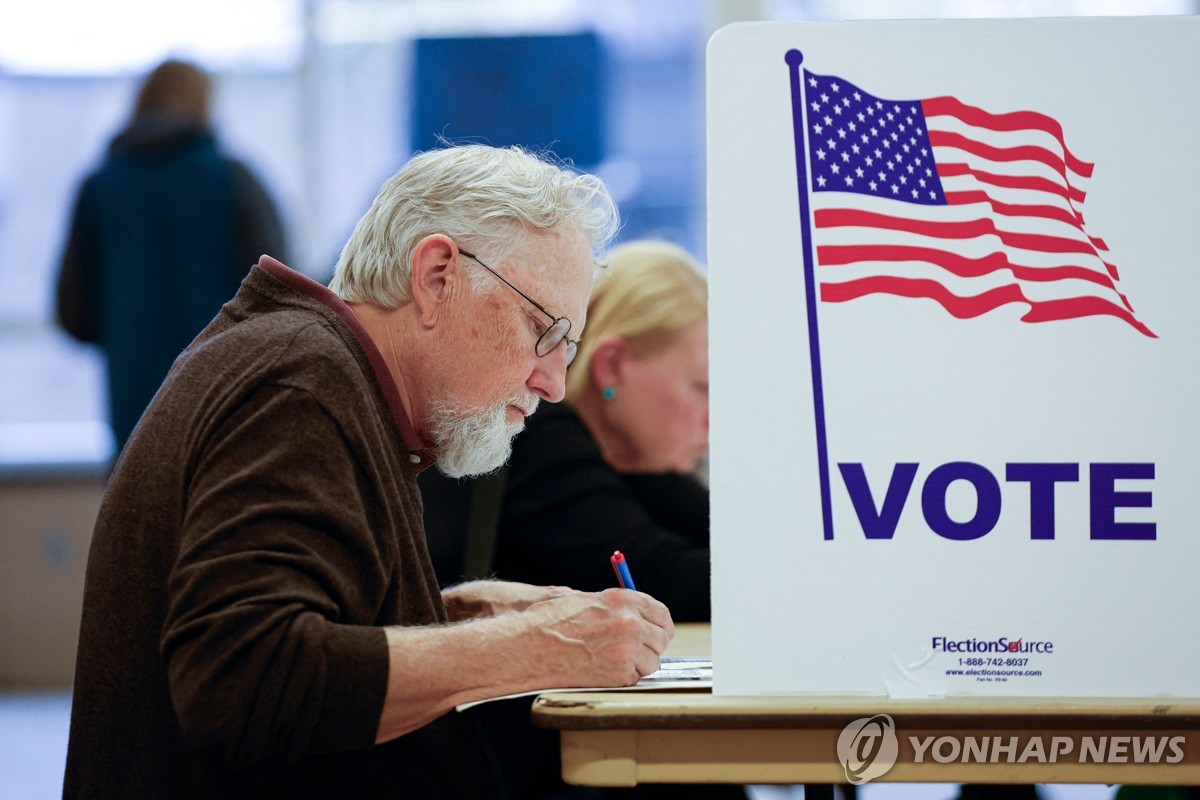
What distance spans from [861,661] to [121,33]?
4.73 meters

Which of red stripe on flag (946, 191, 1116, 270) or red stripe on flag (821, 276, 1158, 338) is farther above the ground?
red stripe on flag (946, 191, 1116, 270)

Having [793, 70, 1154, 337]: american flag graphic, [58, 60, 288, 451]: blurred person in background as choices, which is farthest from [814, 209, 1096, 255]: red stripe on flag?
[58, 60, 288, 451]: blurred person in background

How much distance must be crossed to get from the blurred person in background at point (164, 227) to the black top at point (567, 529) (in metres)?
1.92

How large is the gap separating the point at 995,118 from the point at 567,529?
38.6 inches

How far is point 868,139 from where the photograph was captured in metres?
1.24

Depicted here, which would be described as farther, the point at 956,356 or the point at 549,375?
the point at 549,375

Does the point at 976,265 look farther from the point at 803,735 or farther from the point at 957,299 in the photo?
the point at 803,735

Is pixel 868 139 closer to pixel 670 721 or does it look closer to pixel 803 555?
pixel 803 555

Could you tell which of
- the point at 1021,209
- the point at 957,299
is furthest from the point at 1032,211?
the point at 957,299

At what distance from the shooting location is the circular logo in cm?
113

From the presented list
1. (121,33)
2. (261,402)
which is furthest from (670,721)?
(121,33)

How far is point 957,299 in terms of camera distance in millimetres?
1217

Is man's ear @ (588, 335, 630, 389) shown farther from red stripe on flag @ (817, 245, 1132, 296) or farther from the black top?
red stripe on flag @ (817, 245, 1132, 296)

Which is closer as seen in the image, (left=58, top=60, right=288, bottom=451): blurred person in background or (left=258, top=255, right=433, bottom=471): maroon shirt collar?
(left=258, top=255, right=433, bottom=471): maroon shirt collar
